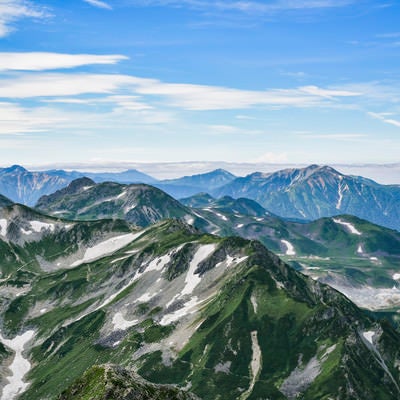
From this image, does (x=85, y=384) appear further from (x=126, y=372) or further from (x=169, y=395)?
(x=169, y=395)

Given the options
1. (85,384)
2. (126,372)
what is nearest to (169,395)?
(126,372)
